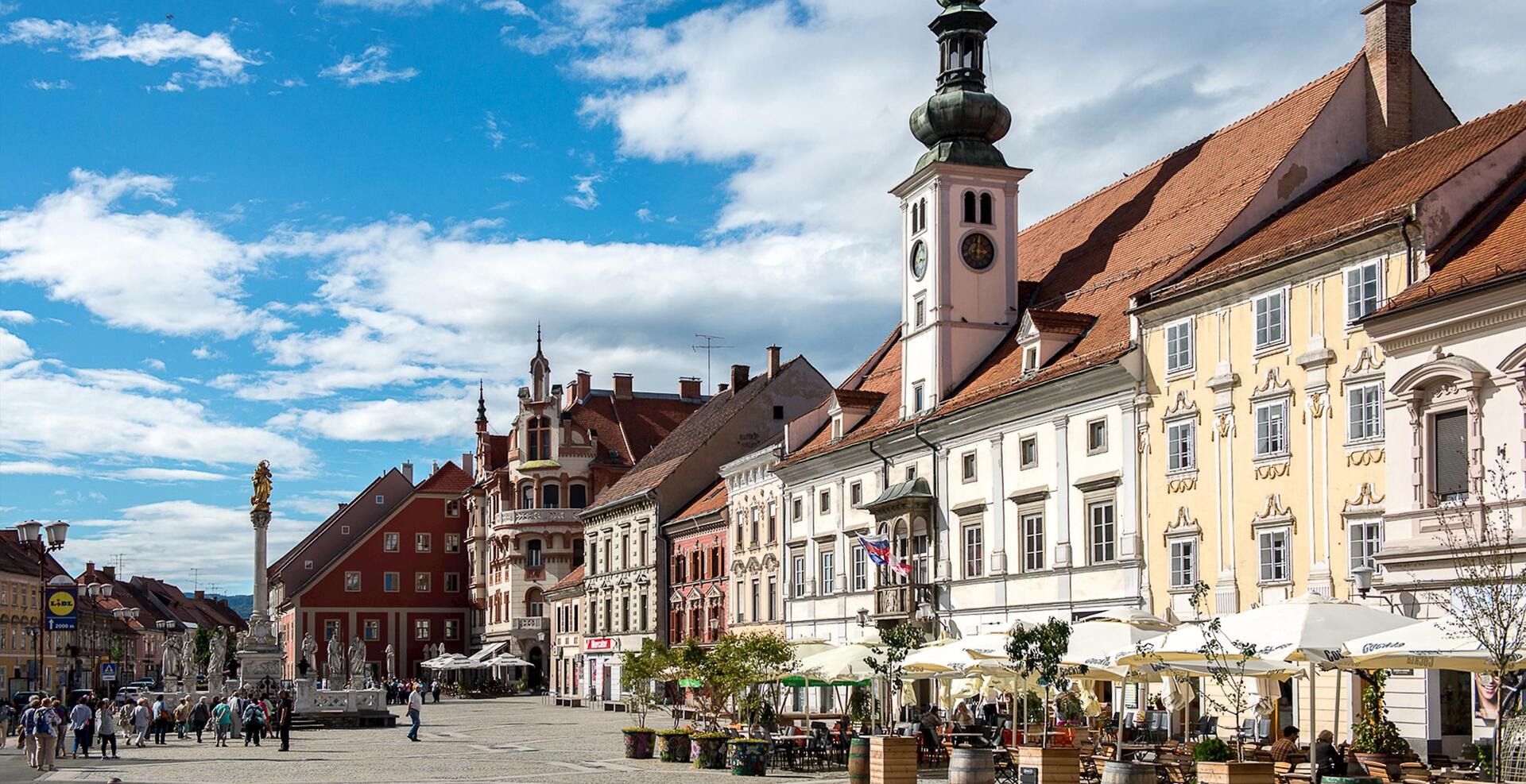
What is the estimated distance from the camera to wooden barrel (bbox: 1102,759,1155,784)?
20109mm

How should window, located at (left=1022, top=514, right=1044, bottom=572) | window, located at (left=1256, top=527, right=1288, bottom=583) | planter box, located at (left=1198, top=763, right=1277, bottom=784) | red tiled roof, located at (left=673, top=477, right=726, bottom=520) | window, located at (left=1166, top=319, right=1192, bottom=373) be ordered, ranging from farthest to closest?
red tiled roof, located at (left=673, top=477, right=726, bottom=520) → window, located at (left=1022, top=514, right=1044, bottom=572) → window, located at (left=1166, top=319, right=1192, bottom=373) → window, located at (left=1256, top=527, right=1288, bottom=583) → planter box, located at (left=1198, top=763, right=1277, bottom=784)

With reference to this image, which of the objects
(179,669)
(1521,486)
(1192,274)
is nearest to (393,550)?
(179,669)

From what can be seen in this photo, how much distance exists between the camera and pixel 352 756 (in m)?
40.2

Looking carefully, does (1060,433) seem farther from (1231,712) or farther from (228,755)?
(228,755)

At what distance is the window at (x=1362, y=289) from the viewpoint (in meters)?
30.7

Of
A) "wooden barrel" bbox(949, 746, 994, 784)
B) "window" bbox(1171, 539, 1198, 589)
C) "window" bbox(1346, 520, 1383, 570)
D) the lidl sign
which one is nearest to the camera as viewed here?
"wooden barrel" bbox(949, 746, 994, 784)

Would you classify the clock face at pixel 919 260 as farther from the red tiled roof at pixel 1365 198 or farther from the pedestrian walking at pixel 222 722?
the pedestrian walking at pixel 222 722

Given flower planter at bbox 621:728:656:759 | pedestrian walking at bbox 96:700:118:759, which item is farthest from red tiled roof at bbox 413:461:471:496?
flower planter at bbox 621:728:656:759

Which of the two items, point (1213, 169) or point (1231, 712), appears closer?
point (1231, 712)

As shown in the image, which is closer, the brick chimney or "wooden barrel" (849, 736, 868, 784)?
"wooden barrel" (849, 736, 868, 784)

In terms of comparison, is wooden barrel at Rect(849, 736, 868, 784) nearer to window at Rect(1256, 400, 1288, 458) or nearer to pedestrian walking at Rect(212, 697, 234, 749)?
window at Rect(1256, 400, 1288, 458)

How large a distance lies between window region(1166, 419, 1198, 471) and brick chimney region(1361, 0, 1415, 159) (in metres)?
8.98

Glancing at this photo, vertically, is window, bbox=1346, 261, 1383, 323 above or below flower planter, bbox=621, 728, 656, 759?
above

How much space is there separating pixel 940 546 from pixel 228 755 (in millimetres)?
19512
